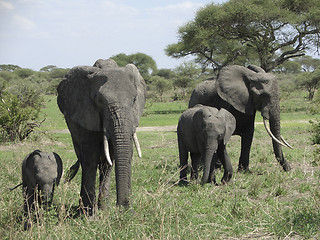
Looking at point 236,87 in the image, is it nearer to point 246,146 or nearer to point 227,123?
point 246,146

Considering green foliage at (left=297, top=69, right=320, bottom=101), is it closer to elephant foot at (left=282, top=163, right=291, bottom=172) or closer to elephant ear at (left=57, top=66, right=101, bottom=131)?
elephant foot at (left=282, top=163, right=291, bottom=172)

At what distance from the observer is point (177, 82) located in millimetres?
45094

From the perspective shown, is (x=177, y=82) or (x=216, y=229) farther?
(x=177, y=82)

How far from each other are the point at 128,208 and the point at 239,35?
2364 centimetres

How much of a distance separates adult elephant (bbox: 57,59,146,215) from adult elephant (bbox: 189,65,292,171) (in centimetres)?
395

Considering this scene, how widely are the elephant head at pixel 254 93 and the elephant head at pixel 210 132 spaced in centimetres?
155

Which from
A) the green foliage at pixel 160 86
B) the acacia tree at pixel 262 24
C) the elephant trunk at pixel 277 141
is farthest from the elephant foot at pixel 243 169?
the green foliage at pixel 160 86

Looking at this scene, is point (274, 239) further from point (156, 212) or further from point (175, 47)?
point (175, 47)

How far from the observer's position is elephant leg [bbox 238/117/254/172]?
9.47 m

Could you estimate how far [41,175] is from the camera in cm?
539

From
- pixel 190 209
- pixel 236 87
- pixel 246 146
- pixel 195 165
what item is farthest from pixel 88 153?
pixel 236 87

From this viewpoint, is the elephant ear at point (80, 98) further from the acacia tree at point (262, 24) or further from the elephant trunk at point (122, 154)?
the acacia tree at point (262, 24)

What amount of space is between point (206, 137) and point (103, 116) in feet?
8.82

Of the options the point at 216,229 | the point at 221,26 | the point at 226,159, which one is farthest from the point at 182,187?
the point at 221,26
